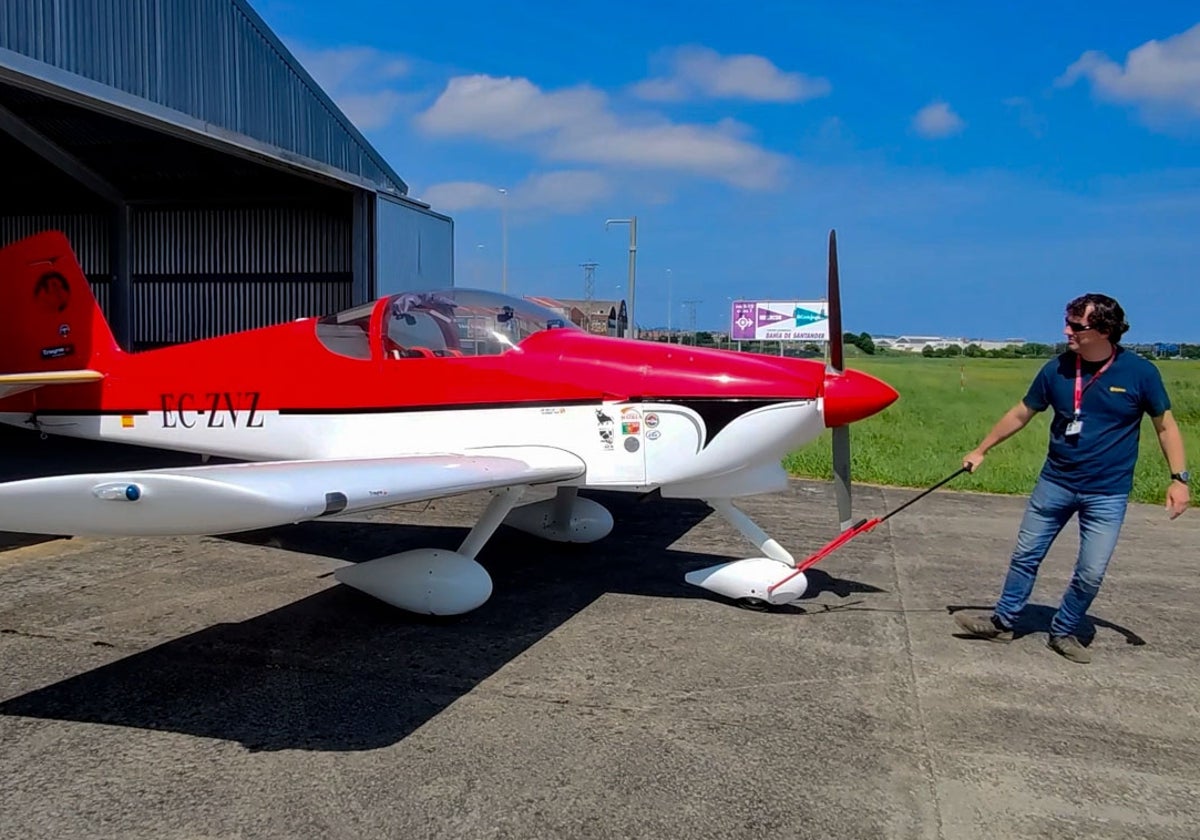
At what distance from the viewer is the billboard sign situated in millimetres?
49594

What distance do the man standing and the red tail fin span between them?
21.1 ft

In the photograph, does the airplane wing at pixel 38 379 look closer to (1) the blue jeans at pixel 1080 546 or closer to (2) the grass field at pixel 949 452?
(1) the blue jeans at pixel 1080 546

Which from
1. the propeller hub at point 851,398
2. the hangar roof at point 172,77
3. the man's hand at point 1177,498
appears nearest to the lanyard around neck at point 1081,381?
the man's hand at point 1177,498

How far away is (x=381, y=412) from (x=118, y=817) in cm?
297

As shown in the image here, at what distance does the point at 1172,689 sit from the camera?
4.00 metres

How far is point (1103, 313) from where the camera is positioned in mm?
4125

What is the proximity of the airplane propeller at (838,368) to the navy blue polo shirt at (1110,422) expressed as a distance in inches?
44.5

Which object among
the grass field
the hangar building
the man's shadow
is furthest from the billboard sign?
the man's shadow

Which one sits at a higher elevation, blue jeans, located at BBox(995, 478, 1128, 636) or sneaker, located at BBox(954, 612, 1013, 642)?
blue jeans, located at BBox(995, 478, 1128, 636)

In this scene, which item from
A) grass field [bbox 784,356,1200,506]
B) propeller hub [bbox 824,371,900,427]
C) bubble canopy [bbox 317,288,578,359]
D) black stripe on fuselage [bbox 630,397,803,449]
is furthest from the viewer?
grass field [bbox 784,356,1200,506]

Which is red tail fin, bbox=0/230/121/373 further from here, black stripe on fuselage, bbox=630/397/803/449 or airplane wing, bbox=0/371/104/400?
black stripe on fuselage, bbox=630/397/803/449

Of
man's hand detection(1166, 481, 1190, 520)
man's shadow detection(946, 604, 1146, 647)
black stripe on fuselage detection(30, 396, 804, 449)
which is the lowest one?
man's shadow detection(946, 604, 1146, 647)

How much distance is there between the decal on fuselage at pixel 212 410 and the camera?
589 centimetres

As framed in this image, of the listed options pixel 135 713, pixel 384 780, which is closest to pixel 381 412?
pixel 135 713
